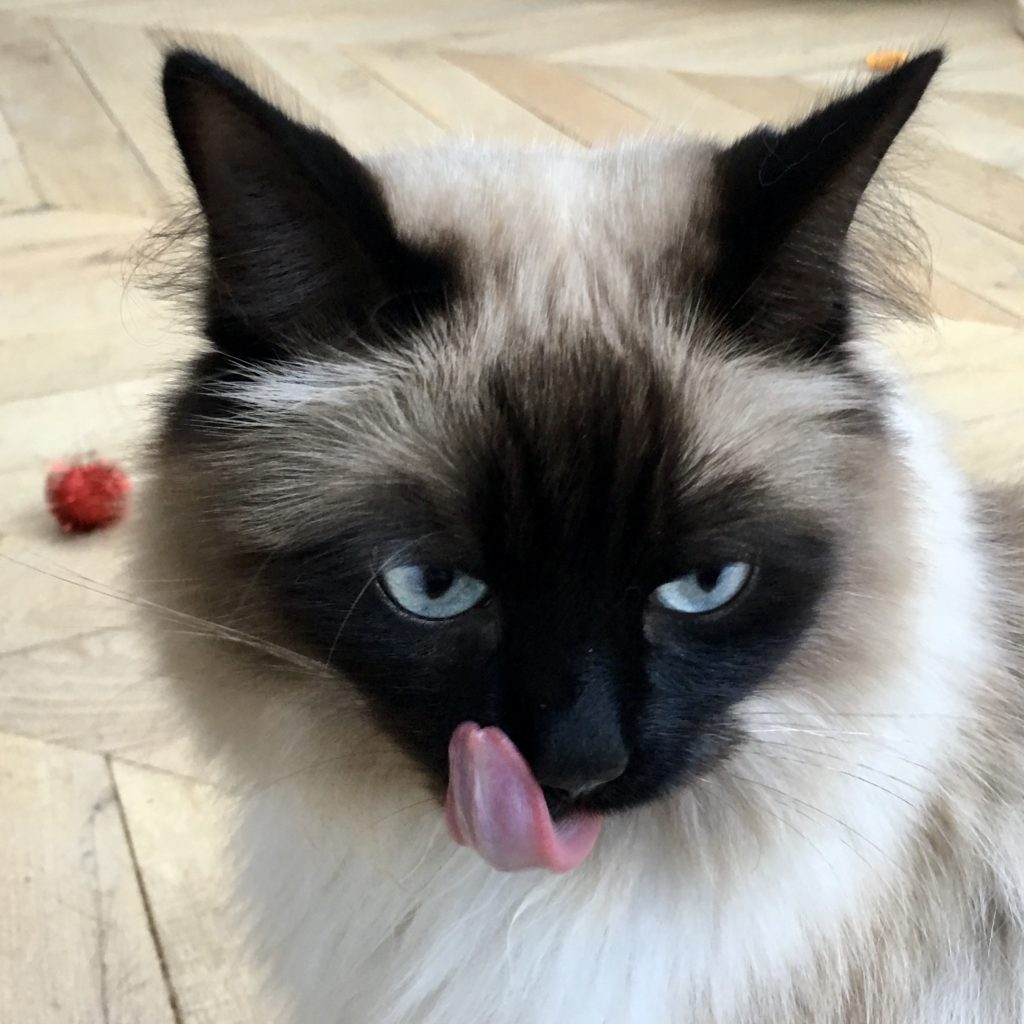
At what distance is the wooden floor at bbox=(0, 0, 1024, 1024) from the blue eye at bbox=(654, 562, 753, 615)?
358 mm

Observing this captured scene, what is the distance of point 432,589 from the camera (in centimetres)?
70

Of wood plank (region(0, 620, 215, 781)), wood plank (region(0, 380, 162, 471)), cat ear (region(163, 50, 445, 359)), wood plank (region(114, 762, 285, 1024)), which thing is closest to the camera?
cat ear (region(163, 50, 445, 359))

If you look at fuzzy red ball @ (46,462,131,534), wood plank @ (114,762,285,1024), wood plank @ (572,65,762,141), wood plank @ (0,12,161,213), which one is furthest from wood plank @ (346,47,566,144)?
wood plank @ (114,762,285,1024)

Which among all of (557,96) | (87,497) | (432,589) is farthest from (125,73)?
(432,589)

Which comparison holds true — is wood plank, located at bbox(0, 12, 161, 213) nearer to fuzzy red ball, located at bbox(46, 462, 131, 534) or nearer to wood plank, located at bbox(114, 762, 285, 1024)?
fuzzy red ball, located at bbox(46, 462, 131, 534)

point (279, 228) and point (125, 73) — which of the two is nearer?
point (279, 228)

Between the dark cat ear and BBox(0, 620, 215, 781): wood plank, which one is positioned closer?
the dark cat ear

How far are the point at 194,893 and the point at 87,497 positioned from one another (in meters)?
0.62

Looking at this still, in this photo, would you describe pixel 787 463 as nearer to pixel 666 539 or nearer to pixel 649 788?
pixel 666 539

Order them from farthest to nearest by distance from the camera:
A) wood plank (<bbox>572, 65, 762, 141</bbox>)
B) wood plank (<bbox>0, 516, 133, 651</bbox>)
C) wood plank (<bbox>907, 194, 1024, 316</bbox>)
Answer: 1. wood plank (<bbox>572, 65, 762, 141</bbox>)
2. wood plank (<bbox>907, 194, 1024, 316</bbox>)
3. wood plank (<bbox>0, 516, 133, 651</bbox>)

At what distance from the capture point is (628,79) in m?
2.98

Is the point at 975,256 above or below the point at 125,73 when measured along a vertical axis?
above

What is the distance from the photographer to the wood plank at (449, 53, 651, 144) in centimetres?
262

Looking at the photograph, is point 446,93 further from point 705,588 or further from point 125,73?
point 705,588
